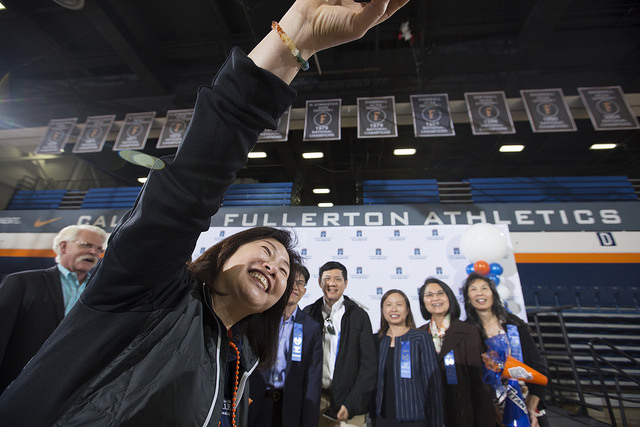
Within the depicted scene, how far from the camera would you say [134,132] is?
6762 mm

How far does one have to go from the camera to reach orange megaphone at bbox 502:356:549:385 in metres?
2.60

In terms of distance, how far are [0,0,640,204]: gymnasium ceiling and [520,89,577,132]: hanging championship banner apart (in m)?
1.31

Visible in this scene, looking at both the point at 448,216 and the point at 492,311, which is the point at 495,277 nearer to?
the point at 492,311

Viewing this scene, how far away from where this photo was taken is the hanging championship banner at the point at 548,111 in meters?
5.52

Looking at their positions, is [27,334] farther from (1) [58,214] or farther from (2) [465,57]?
(2) [465,57]

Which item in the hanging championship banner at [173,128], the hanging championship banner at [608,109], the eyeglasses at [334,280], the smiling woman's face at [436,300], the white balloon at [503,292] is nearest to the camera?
the smiling woman's face at [436,300]

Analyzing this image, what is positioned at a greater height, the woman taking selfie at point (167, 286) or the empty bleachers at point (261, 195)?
the empty bleachers at point (261, 195)

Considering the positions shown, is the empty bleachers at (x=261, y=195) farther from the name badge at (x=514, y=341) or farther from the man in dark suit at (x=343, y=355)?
the name badge at (x=514, y=341)

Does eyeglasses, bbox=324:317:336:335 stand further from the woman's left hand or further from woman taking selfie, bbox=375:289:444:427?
the woman's left hand

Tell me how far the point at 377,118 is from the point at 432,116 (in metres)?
1.11

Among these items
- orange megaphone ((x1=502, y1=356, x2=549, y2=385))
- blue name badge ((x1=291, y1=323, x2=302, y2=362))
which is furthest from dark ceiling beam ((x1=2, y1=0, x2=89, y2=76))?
orange megaphone ((x1=502, y1=356, x2=549, y2=385))

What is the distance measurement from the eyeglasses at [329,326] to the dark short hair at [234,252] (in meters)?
2.82

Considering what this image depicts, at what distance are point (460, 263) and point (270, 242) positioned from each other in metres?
4.56

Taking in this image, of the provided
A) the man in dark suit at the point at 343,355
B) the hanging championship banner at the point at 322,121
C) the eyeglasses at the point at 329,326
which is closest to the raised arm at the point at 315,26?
the man in dark suit at the point at 343,355
